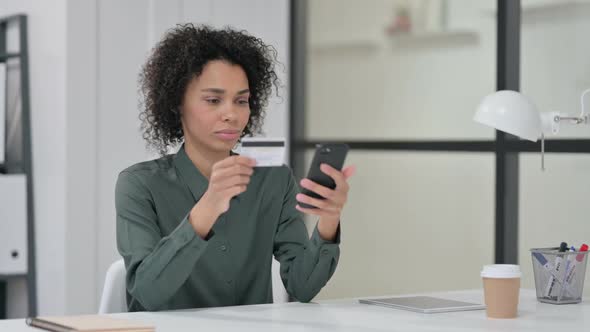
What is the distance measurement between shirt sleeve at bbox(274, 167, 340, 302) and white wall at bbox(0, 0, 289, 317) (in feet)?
4.70

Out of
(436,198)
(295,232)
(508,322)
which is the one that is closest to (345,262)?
(436,198)

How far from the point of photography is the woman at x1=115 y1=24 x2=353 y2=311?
6.89 feet

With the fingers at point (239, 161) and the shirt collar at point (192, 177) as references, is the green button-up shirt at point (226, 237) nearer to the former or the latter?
the shirt collar at point (192, 177)

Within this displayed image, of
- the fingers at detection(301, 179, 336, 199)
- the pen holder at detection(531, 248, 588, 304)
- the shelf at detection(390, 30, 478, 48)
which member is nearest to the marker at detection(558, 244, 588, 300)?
the pen holder at detection(531, 248, 588, 304)

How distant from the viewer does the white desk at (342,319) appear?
1808mm

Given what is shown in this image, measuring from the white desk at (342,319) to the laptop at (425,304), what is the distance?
0.02 meters

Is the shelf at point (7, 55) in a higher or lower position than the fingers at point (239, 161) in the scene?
higher

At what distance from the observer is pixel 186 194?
227 cm

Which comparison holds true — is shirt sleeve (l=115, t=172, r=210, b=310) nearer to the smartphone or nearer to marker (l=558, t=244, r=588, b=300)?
the smartphone

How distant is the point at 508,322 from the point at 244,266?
0.67 metres

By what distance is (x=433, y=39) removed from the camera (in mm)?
3688

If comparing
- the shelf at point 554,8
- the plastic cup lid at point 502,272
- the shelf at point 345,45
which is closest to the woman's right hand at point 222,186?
the plastic cup lid at point 502,272

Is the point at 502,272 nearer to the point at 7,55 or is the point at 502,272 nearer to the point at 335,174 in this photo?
the point at 335,174

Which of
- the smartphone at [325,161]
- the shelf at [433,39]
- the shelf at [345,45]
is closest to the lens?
the smartphone at [325,161]
